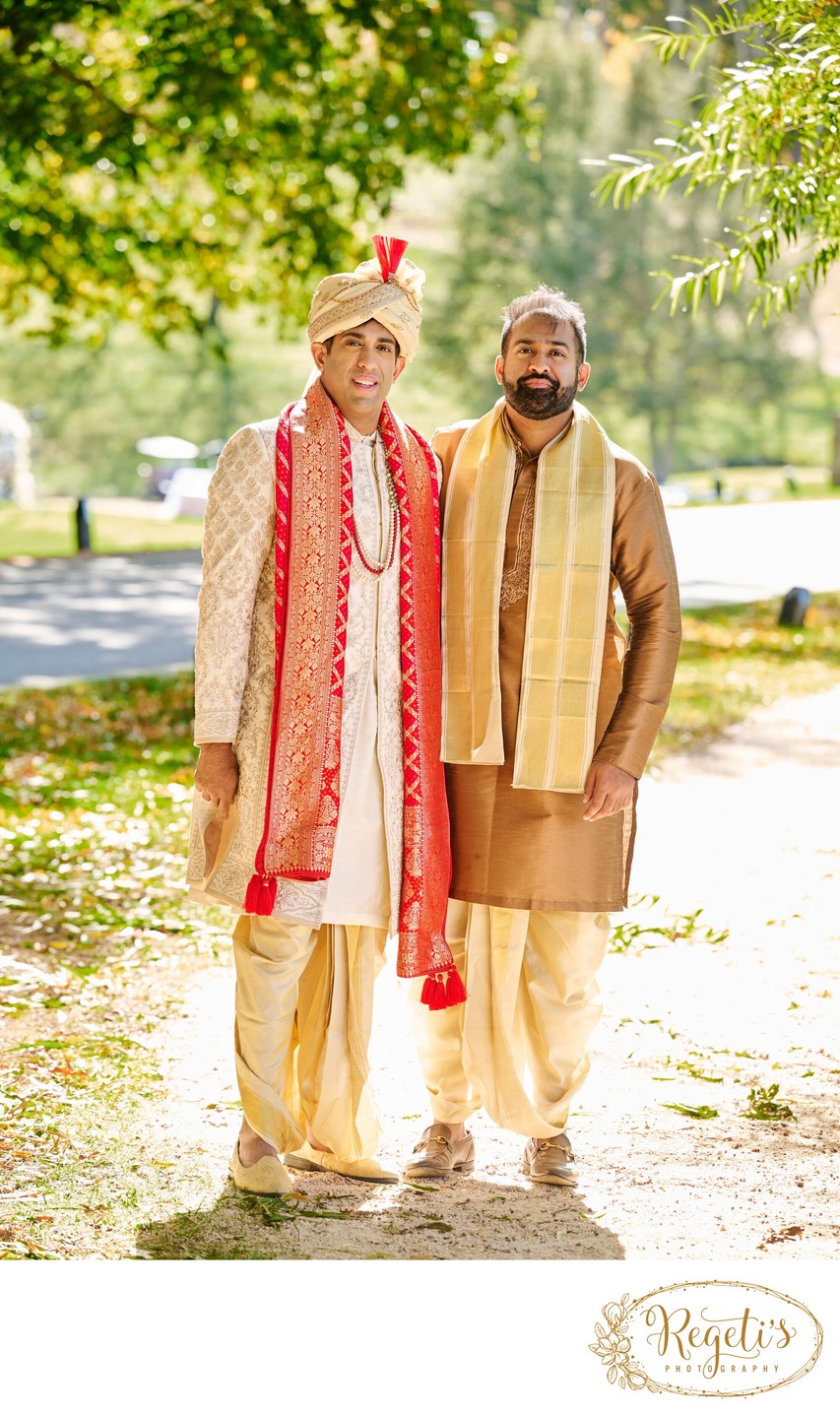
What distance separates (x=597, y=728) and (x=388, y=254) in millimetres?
1316

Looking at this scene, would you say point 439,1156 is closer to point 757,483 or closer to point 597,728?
point 597,728

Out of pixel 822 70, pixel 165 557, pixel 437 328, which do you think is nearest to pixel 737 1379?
pixel 822 70

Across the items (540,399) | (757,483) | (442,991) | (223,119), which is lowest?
(442,991)

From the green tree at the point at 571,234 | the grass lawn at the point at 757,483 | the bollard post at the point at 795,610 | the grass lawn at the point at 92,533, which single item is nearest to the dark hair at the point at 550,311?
the bollard post at the point at 795,610

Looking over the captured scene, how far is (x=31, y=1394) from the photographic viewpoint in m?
3.30

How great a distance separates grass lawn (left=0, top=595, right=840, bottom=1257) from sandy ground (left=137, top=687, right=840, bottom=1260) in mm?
155

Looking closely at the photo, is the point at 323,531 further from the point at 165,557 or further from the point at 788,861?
the point at 165,557

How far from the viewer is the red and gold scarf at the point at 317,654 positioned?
404 cm

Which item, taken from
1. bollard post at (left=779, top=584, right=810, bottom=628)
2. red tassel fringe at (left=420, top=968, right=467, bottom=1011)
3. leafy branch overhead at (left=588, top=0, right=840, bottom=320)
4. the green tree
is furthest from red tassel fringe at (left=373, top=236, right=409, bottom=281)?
the green tree

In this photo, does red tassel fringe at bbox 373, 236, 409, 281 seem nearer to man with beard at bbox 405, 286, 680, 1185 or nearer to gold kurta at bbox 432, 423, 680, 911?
man with beard at bbox 405, 286, 680, 1185

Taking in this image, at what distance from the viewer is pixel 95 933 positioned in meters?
6.69

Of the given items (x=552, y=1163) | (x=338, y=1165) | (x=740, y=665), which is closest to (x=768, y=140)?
(x=552, y=1163)

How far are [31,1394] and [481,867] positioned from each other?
168cm

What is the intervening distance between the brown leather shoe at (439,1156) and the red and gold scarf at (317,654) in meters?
0.55
